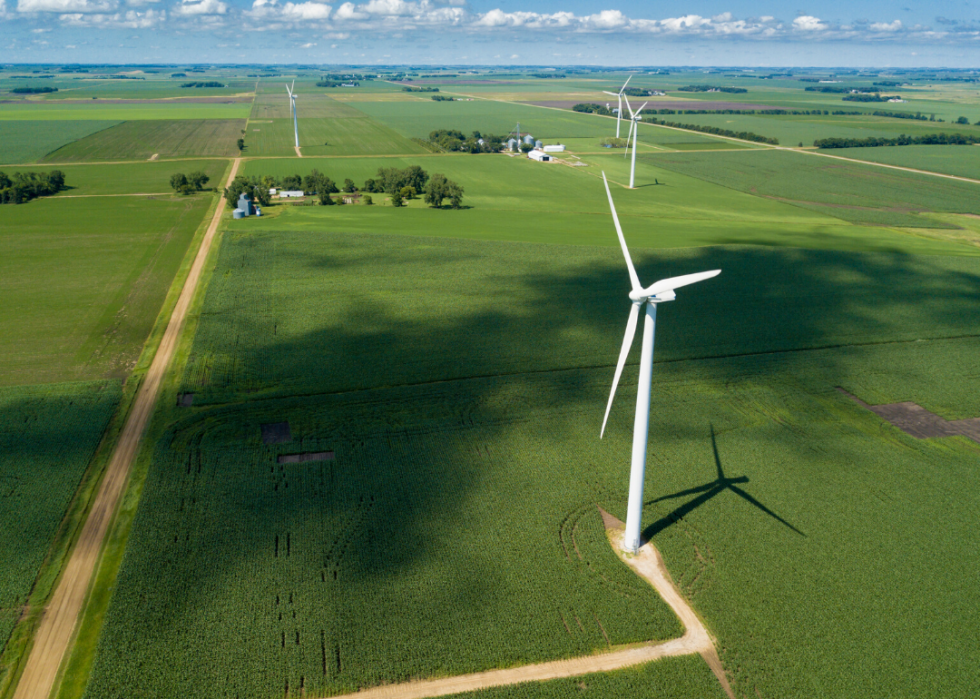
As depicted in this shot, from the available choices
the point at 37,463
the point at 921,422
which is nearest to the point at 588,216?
the point at 921,422

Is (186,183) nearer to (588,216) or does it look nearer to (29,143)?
(588,216)

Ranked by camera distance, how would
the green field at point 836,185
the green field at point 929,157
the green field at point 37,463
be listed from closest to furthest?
1. the green field at point 37,463
2. the green field at point 836,185
3. the green field at point 929,157

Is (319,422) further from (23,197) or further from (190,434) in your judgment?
(23,197)

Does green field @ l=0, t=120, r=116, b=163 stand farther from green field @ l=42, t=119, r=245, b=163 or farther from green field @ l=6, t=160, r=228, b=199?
green field @ l=6, t=160, r=228, b=199

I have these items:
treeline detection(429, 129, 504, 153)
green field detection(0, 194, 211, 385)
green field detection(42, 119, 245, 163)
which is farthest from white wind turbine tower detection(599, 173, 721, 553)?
green field detection(42, 119, 245, 163)

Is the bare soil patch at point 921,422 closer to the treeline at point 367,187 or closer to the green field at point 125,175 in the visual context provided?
the treeline at point 367,187

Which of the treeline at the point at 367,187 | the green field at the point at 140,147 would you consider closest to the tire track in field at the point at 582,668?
the treeline at the point at 367,187

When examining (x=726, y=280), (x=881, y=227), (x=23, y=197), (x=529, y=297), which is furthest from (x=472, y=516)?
(x=23, y=197)
